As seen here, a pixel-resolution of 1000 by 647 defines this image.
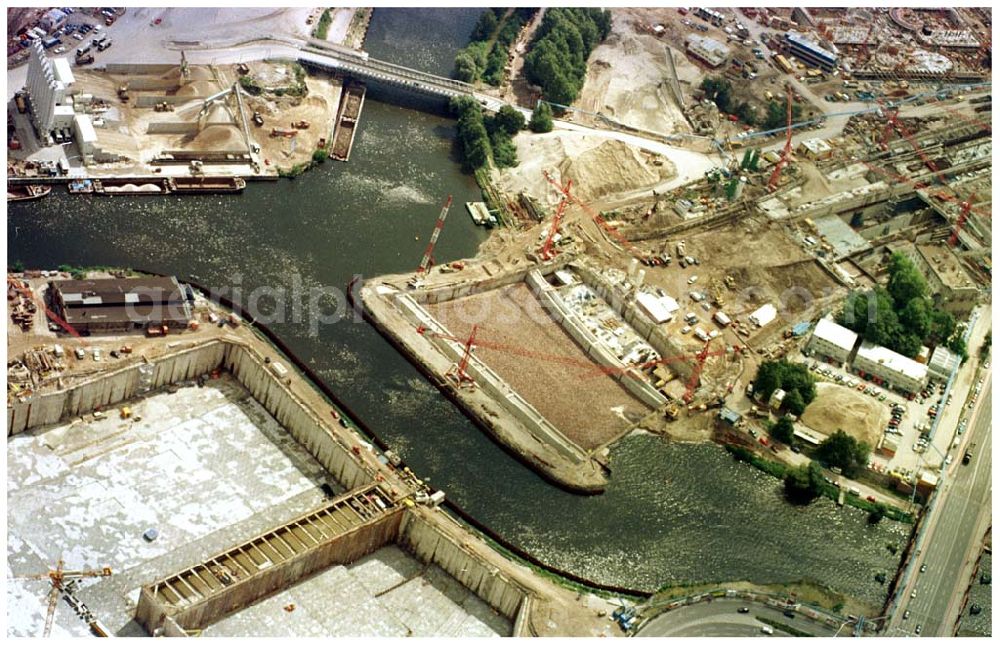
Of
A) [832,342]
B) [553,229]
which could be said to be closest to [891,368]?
[832,342]

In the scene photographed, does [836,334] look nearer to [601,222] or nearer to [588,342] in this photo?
[588,342]

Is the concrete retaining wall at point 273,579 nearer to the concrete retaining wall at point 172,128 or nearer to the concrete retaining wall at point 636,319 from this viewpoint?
the concrete retaining wall at point 636,319

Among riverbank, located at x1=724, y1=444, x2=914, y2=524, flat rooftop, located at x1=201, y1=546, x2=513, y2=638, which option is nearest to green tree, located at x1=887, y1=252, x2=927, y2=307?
riverbank, located at x1=724, y1=444, x2=914, y2=524

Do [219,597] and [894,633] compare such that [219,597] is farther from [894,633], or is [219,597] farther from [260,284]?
[894,633]

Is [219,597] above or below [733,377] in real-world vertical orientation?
below

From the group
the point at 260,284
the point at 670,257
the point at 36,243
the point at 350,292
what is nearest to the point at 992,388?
the point at 670,257

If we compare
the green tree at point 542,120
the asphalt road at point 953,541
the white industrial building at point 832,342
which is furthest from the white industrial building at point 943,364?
the green tree at point 542,120
